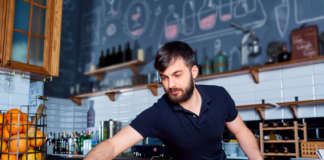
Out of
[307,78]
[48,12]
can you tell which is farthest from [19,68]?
[307,78]

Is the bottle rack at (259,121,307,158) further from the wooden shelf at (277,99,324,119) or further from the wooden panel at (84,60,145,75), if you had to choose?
the wooden panel at (84,60,145,75)

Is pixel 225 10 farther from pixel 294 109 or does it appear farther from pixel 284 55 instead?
pixel 294 109

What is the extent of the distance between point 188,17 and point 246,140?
3342mm

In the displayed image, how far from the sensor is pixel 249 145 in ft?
4.89

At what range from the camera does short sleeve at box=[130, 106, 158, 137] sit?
132 centimetres

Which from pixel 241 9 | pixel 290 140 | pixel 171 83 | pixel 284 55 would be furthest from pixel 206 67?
pixel 171 83

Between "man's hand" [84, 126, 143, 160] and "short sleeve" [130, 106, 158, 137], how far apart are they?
0.06 ft

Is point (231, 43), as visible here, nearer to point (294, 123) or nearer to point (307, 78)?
point (307, 78)

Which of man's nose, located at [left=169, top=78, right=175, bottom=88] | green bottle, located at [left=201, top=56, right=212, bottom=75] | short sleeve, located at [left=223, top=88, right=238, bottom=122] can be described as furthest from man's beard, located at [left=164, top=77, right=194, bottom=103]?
green bottle, located at [left=201, top=56, right=212, bottom=75]

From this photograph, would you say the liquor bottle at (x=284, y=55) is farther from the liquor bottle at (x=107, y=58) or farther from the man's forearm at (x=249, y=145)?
the liquor bottle at (x=107, y=58)

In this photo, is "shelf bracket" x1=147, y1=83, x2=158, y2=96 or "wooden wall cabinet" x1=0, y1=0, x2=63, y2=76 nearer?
"wooden wall cabinet" x1=0, y1=0, x2=63, y2=76

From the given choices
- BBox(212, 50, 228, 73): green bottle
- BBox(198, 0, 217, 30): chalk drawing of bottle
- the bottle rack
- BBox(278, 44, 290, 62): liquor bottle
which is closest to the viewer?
the bottle rack

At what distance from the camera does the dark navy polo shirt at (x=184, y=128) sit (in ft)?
4.37

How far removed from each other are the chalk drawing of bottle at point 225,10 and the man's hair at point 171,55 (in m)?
3.04
